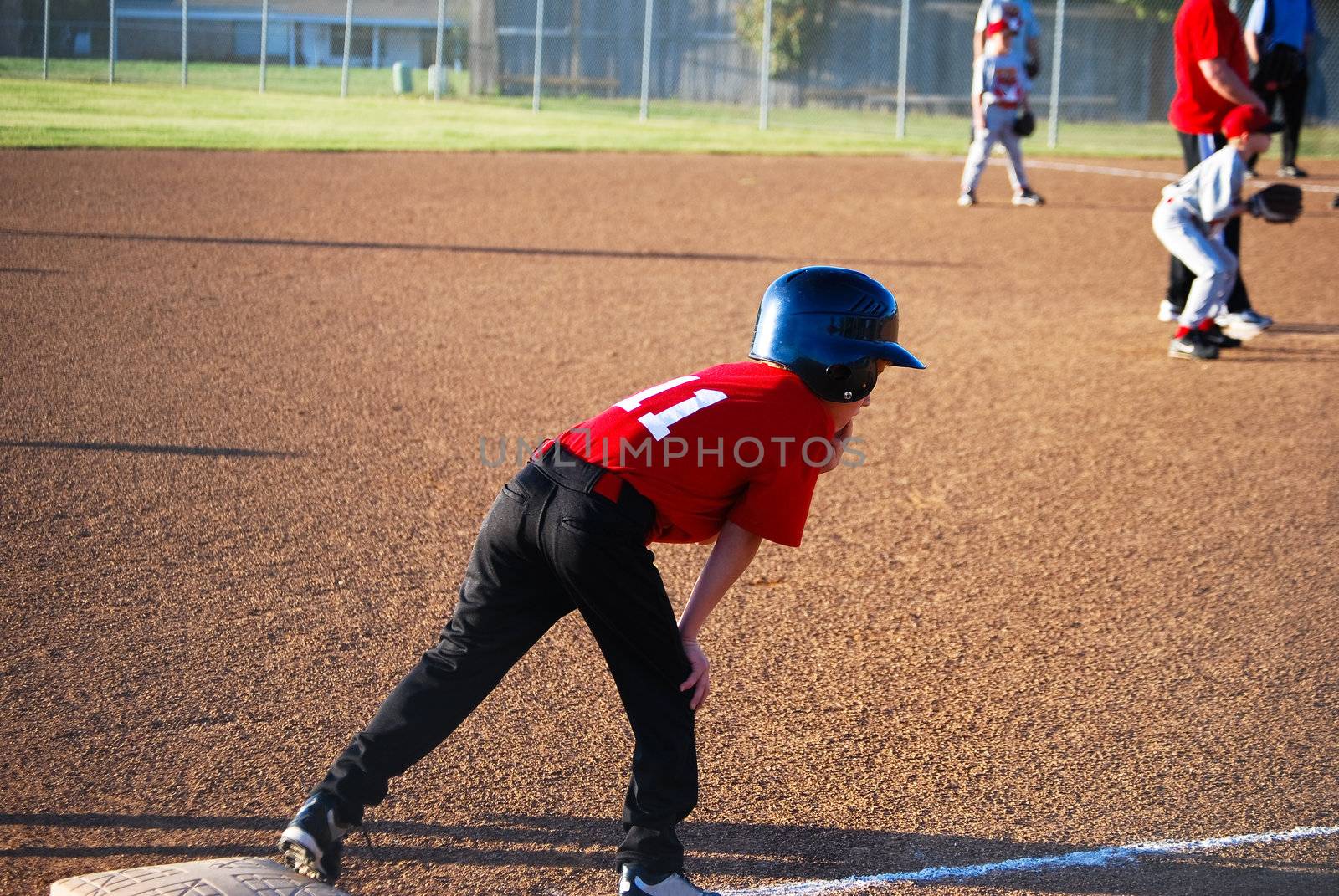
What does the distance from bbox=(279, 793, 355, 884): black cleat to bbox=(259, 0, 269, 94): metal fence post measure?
18.0 metres

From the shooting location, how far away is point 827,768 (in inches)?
141

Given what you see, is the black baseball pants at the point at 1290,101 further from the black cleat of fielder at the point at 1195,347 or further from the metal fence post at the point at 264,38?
the metal fence post at the point at 264,38

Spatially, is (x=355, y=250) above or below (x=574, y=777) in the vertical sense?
above

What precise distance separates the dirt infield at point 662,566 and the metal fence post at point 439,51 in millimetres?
13610

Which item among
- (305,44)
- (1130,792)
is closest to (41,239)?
(1130,792)

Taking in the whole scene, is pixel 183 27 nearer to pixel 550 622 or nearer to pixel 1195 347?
pixel 1195 347

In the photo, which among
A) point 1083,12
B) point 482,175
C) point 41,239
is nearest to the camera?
point 41,239

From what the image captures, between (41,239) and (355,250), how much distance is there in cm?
240

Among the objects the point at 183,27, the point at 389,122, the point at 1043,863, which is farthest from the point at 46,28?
the point at 1043,863

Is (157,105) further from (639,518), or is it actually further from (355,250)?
(639,518)

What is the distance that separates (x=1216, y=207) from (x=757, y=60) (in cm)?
1957

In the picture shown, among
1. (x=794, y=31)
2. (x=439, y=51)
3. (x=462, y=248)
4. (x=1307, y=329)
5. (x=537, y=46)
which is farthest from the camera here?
(x=794, y=31)

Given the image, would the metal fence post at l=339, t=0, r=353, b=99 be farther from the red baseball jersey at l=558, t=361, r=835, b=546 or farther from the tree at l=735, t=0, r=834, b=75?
the red baseball jersey at l=558, t=361, r=835, b=546

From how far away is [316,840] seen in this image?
2.85 meters
